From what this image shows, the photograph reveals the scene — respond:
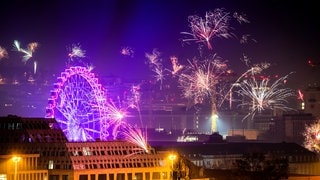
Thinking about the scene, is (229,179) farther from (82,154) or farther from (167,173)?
(82,154)

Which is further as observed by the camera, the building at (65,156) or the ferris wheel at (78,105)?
the ferris wheel at (78,105)

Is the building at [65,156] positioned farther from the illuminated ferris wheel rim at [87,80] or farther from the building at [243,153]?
the building at [243,153]

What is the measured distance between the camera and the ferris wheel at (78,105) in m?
126

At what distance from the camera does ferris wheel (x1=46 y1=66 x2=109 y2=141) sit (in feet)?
413

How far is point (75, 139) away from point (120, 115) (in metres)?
8.14

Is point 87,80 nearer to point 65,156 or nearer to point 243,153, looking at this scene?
point 65,156

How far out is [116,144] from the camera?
12756 centimetres

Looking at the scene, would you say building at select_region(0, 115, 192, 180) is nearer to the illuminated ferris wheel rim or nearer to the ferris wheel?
the ferris wheel

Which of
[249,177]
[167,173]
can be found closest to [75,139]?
Result: [167,173]

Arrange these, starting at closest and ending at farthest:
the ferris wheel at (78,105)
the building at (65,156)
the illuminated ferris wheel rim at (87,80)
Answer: the building at (65,156), the ferris wheel at (78,105), the illuminated ferris wheel rim at (87,80)

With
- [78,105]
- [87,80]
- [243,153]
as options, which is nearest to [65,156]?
[78,105]

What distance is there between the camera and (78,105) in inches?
5044

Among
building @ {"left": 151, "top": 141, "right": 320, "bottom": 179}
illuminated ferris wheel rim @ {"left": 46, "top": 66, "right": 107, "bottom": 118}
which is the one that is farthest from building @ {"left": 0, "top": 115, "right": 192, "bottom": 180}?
building @ {"left": 151, "top": 141, "right": 320, "bottom": 179}

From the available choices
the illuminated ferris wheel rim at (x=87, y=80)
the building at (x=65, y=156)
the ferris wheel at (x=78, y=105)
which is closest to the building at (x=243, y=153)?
the ferris wheel at (x=78, y=105)
